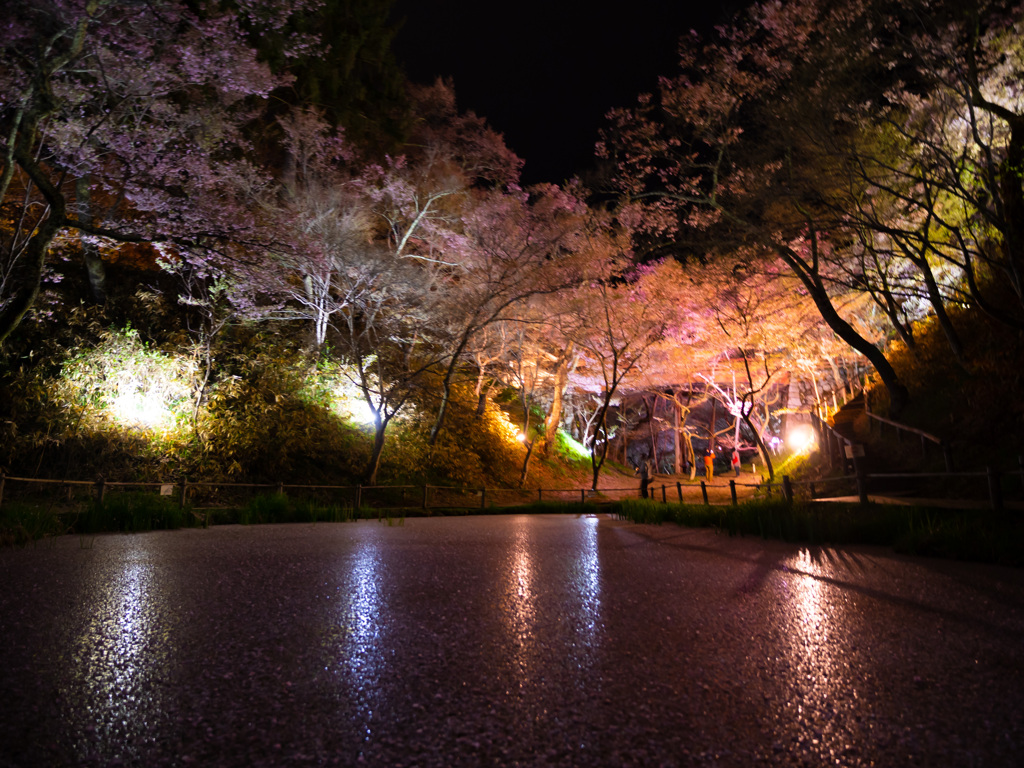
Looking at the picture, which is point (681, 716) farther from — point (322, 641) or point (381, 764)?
point (322, 641)

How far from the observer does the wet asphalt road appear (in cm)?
130

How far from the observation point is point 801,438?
20828 mm

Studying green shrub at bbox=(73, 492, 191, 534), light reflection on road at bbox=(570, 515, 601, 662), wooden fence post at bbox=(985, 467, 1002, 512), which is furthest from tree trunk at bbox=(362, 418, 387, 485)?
wooden fence post at bbox=(985, 467, 1002, 512)

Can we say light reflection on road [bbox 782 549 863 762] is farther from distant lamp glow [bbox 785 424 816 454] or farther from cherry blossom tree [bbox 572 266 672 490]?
cherry blossom tree [bbox 572 266 672 490]

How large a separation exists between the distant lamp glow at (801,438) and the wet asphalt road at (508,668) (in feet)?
51.9

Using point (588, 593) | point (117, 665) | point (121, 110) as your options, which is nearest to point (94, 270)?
point (121, 110)

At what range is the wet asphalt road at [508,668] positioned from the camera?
1.30 metres

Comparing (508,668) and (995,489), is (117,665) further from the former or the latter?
Result: (995,489)

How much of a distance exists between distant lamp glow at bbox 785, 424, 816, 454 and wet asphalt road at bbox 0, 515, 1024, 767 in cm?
1583

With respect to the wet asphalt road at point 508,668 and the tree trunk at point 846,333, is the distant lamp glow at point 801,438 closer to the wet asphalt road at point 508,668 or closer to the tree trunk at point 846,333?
the tree trunk at point 846,333

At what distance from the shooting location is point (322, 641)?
2137mm

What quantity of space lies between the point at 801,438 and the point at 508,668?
22.3 metres

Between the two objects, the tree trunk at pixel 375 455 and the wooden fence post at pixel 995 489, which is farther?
the tree trunk at pixel 375 455

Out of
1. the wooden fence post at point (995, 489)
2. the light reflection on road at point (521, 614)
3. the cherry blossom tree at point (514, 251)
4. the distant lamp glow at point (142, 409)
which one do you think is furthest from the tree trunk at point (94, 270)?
the wooden fence post at point (995, 489)
